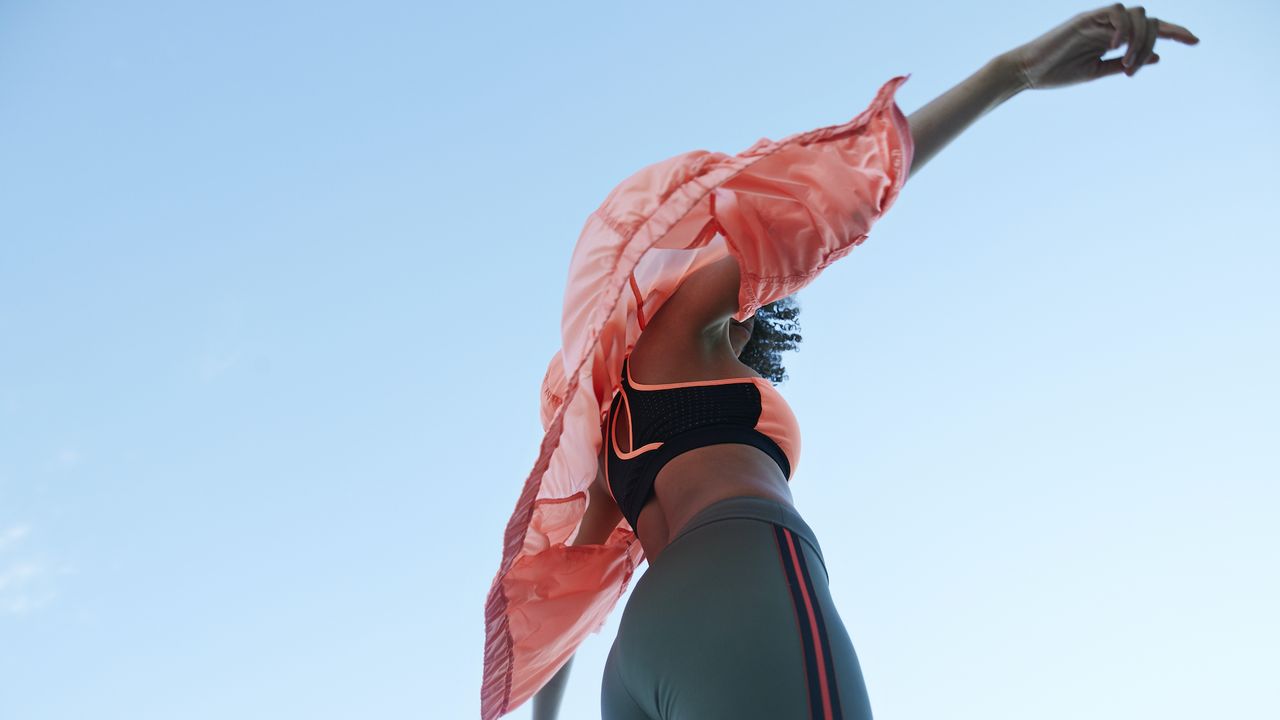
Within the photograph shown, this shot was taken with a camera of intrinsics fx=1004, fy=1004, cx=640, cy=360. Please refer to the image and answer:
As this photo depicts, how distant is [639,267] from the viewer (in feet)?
4.53

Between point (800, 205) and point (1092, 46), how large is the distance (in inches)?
15.6

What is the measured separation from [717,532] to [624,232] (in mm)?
404

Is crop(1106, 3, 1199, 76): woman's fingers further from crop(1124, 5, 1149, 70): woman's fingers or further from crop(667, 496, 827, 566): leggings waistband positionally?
crop(667, 496, 827, 566): leggings waistband

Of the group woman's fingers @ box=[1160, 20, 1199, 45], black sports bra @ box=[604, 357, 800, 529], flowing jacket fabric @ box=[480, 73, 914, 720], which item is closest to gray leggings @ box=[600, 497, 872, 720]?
black sports bra @ box=[604, 357, 800, 529]

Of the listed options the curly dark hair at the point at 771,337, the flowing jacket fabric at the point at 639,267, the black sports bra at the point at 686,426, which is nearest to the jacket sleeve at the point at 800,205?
the flowing jacket fabric at the point at 639,267

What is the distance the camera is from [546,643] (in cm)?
138

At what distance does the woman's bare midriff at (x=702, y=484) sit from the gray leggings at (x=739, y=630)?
0.03 metres

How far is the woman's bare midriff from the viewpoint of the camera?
3.66 ft

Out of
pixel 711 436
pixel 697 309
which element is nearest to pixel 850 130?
pixel 697 309

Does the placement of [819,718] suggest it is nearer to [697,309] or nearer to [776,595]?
[776,595]

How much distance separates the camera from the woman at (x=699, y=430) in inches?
38.3

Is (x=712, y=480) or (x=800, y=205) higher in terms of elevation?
(x=800, y=205)

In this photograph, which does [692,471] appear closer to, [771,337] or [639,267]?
[639,267]

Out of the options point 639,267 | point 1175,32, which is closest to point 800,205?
point 639,267
